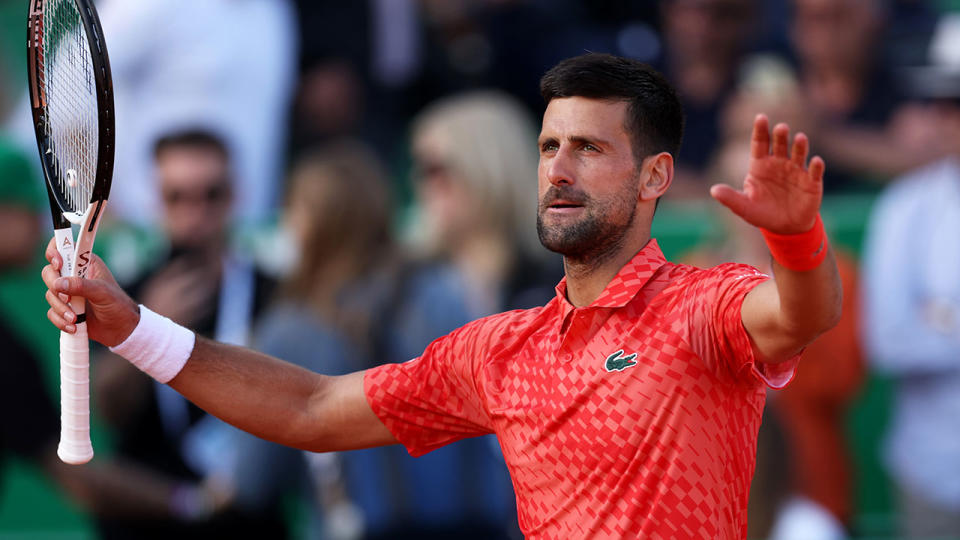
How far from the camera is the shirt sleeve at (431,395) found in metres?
3.64

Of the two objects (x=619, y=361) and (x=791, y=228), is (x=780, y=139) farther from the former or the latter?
(x=619, y=361)

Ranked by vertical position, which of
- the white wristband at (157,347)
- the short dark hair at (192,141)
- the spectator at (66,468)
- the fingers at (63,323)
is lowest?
the spectator at (66,468)

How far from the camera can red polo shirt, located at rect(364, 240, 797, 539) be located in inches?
122

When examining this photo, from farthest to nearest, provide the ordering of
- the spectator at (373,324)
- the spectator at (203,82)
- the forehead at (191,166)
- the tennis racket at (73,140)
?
1. the spectator at (203,82)
2. the forehead at (191,166)
3. the spectator at (373,324)
4. the tennis racket at (73,140)

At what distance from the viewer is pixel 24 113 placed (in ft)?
28.9

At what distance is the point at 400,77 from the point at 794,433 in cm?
370

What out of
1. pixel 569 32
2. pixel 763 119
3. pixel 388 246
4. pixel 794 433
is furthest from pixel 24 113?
pixel 763 119

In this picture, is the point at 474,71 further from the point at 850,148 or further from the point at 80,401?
the point at 80,401

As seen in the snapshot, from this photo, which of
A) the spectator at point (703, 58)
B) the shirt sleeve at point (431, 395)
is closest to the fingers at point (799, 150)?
the shirt sleeve at point (431, 395)

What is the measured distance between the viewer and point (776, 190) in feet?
9.48

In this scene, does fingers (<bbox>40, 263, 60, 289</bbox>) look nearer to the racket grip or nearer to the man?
the man

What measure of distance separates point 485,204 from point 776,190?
14.0 ft

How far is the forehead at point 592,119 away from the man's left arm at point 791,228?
51cm

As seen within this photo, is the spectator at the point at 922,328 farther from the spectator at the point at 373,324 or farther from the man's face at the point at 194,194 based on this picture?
the man's face at the point at 194,194
